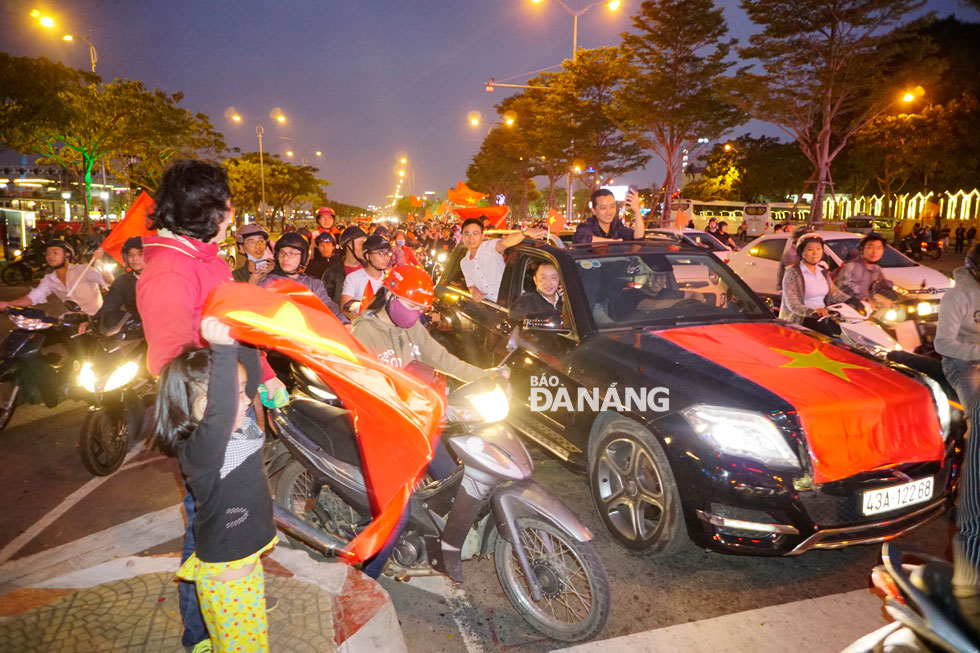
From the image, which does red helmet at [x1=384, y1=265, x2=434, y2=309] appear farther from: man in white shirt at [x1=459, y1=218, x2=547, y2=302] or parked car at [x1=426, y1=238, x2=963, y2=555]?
man in white shirt at [x1=459, y1=218, x2=547, y2=302]

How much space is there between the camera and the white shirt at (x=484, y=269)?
6430 mm

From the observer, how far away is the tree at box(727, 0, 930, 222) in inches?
931

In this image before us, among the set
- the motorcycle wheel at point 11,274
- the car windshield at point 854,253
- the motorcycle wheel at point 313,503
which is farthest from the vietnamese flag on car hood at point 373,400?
the motorcycle wheel at point 11,274

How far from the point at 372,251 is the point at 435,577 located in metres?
3.29

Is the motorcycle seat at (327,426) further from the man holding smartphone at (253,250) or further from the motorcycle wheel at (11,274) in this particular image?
the motorcycle wheel at (11,274)

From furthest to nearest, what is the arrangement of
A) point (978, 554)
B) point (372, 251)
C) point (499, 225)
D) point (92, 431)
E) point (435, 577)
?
point (499, 225)
point (372, 251)
point (92, 431)
point (435, 577)
point (978, 554)

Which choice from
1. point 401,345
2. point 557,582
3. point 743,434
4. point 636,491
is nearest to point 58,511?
point 401,345

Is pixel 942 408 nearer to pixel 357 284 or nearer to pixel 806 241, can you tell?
pixel 806 241

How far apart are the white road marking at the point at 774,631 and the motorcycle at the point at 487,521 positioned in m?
0.31

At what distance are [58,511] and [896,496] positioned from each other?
5.49 m

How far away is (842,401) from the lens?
3.29 meters

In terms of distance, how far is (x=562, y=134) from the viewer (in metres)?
40.8

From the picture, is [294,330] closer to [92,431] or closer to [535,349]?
[535,349]

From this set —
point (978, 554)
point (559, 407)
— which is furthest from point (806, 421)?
point (559, 407)
